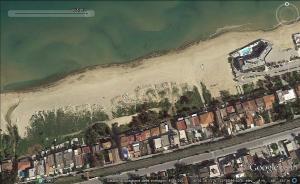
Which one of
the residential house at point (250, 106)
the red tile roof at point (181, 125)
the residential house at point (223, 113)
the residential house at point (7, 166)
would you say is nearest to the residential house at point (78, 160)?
the residential house at point (7, 166)

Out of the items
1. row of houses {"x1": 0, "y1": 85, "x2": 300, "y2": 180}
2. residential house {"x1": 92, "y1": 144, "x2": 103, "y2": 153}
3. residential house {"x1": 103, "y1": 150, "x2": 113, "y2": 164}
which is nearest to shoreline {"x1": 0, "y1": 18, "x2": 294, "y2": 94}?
row of houses {"x1": 0, "y1": 85, "x2": 300, "y2": 180}

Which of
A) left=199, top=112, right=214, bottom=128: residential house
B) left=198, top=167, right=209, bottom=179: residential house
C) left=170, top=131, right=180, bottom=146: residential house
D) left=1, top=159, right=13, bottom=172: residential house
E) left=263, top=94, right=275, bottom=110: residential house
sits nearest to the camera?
left=198, top=167, right=209, bottom=179: residential house

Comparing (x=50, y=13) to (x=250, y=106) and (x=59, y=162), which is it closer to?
(x=59, y=162)

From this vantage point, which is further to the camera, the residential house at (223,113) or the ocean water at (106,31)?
the ocean water at (106,31)

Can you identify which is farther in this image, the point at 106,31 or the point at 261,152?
the point at 106,31

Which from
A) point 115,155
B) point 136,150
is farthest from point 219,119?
point 115,155

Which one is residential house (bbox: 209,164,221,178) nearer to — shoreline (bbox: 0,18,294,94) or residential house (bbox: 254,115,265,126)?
residential house (bbox: 254,115,265,126)

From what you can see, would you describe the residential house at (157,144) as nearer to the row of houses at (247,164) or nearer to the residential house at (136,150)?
the residential house at (136,150)
